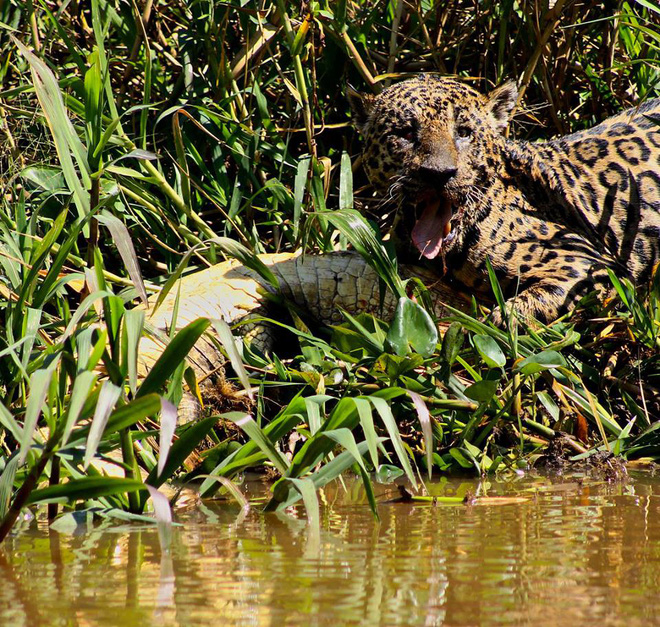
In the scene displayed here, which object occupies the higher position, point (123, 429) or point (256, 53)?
point (256, 53)

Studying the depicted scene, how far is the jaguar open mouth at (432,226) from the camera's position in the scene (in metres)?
4.06

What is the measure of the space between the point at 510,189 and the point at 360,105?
76cm

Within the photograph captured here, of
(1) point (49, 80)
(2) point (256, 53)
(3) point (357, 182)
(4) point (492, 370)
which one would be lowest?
(4) point (492, 370)

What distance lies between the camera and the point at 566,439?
9.91 feet

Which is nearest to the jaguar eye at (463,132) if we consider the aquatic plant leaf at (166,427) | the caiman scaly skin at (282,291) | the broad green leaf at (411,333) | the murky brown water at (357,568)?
the caiman scaly skin at (282,291)

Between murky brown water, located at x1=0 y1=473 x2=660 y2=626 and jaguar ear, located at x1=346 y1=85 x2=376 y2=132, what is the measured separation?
2326 millimetres

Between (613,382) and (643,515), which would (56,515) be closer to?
(643,515)

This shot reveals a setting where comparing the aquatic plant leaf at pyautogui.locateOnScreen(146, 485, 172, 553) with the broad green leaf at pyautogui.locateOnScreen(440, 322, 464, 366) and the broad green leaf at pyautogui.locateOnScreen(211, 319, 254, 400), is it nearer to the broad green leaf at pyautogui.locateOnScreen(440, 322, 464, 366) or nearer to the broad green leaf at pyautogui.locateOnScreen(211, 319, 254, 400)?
the broad green leaf at pyautogui.locateOnScreen(211, 319, 254, 400)

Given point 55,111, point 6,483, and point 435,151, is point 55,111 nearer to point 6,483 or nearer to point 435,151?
point 6,483

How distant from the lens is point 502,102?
14.2ft

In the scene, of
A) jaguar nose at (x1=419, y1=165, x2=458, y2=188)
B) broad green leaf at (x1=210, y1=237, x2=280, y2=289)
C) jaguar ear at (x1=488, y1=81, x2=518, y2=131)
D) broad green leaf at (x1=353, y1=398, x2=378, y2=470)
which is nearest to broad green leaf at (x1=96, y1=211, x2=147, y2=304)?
broad green leaf at (x1=210, y1=237, x2=280, y2=289)

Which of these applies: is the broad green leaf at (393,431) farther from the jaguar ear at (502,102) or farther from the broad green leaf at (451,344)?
the jaguar ear at (502,102)

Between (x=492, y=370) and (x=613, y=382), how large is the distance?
0.50m

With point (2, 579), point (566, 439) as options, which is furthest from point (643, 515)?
point (2, 579)
